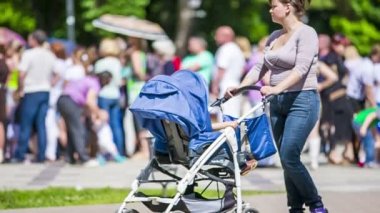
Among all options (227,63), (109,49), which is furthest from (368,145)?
(109,49)

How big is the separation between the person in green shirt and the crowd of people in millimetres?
14

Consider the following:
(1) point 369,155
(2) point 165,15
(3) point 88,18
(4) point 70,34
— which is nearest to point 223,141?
(1) point 369,155

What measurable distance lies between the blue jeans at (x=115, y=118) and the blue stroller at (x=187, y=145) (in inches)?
321

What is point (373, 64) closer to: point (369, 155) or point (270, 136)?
point (369, 155)

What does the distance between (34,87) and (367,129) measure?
478 cm

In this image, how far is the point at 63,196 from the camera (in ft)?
41.2

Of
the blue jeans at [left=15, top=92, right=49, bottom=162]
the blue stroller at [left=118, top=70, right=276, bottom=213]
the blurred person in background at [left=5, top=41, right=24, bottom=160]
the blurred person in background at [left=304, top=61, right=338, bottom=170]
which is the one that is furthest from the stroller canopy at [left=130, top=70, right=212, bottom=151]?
the blurred person in background at [left=5, top=41, right=24, bottom=160]

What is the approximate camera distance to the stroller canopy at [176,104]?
911cm

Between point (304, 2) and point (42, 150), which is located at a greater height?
Answer: point (304, 2)

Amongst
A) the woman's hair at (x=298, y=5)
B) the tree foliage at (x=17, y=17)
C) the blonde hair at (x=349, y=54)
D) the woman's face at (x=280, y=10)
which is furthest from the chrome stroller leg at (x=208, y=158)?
the tree foliage at (x=17, y=17)

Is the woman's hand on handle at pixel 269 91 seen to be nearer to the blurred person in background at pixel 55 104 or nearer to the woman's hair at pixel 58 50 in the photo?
the blurred person in background at pixel 55 104

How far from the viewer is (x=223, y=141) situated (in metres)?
9.30

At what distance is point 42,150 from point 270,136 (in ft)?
27.6

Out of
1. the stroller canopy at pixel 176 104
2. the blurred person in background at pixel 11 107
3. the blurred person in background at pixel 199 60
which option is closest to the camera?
the stroller canopy at pixel 176 104
